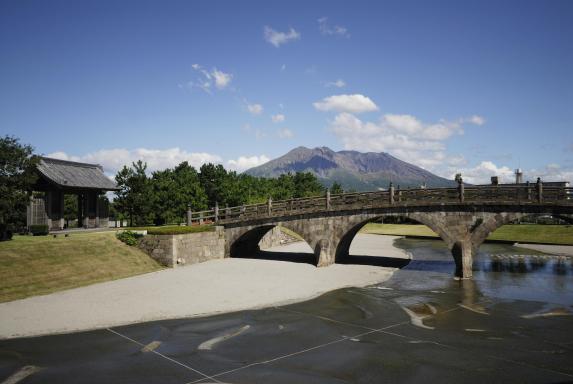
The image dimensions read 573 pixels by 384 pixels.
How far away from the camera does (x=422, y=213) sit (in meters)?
31.8

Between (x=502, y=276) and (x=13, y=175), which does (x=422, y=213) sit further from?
(x=13, y=175)

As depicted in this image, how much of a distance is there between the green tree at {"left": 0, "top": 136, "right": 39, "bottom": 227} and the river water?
17718 millimetres

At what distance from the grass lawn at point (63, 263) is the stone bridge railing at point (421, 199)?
8.89 metres

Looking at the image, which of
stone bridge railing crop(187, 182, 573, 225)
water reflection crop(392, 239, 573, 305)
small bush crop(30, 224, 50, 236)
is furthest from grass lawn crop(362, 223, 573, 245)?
small bush crop(30, 224, 50, 236)

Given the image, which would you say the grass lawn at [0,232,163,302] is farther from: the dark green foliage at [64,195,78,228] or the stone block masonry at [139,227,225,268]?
the dark green foliage at [64,195,78,228]

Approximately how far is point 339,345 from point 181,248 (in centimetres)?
2386

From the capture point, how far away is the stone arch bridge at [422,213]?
1102 inches

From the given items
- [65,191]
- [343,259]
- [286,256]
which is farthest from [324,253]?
[65,191]

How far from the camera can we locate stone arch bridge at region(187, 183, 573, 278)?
Result: 1102 inches

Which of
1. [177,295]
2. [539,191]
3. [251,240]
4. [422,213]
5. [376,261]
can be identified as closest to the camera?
[177,295]

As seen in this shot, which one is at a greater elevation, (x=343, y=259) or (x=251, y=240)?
(x=251, y=240)

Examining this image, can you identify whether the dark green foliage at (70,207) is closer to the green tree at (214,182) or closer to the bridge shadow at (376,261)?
the green tree at (214,182)

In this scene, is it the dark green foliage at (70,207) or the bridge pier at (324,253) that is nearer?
the bridge pier at (324,253)

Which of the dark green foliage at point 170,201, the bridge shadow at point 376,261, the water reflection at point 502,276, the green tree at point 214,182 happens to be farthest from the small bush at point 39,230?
the green tree at point 214,182
